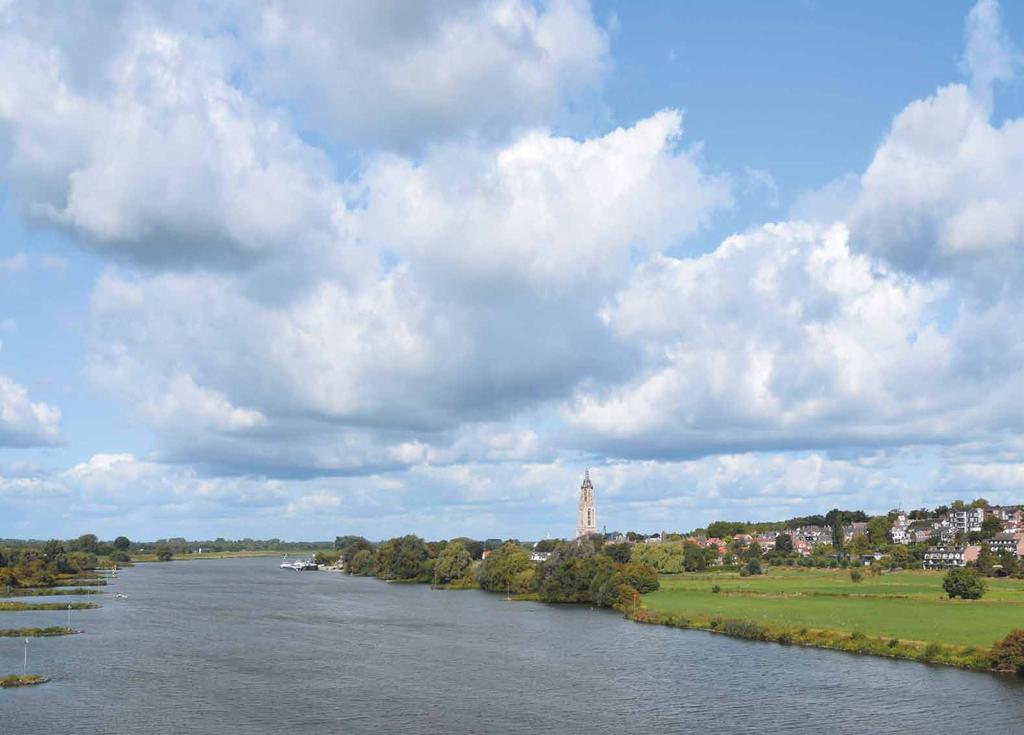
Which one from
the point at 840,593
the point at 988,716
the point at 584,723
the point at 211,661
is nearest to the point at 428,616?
the point at 211,661

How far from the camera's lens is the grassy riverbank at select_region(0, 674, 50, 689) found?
66250mm

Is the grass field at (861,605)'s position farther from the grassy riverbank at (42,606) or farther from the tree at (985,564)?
the grassy riverbank at (42,606)

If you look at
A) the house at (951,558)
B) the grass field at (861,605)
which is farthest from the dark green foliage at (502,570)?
the house at (951,558)

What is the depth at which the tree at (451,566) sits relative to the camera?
188125 mm

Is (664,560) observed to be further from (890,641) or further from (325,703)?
(325,703)

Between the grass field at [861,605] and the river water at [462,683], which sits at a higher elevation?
the grass field at [861,605]

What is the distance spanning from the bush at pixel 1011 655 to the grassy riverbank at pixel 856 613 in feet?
4.66

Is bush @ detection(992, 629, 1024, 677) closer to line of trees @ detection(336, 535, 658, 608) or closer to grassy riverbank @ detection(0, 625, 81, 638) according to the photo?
line of trees @ detection(336, 535, 658, 608)

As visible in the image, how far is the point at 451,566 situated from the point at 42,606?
272 feet

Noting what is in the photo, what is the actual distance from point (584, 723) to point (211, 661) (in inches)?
1519

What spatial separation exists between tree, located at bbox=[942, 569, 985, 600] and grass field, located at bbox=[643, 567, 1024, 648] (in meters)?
1.33

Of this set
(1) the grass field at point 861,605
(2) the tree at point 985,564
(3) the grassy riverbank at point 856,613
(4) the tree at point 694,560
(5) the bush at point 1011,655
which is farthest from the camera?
(4) the tree at point 694,560

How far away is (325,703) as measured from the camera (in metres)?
62.1

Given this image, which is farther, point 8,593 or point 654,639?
point 8,593
